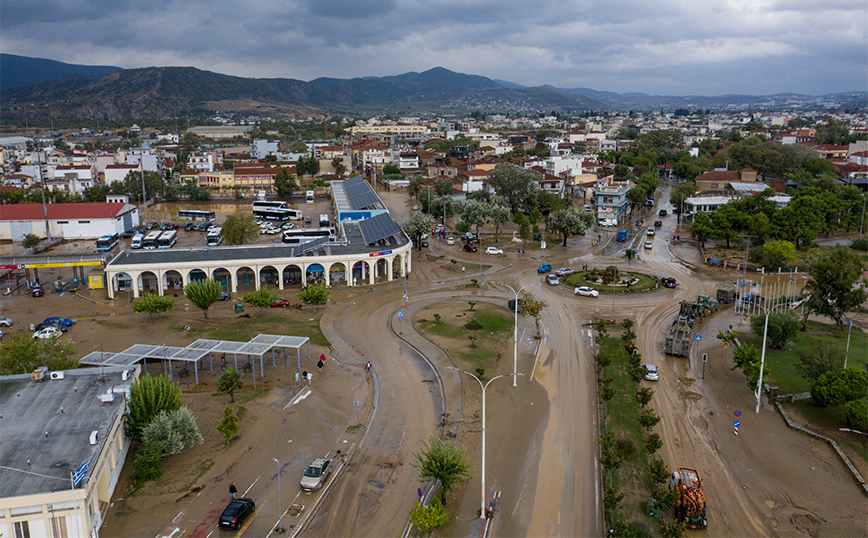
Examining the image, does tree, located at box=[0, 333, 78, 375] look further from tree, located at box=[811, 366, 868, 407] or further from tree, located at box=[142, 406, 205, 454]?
tree, located at box=[811, 366, 868, 407]

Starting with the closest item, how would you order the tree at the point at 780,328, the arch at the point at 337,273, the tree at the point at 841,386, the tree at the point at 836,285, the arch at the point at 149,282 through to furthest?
1. the tree at the point at 841,386
2. the tree at the point at 780,328
3. the tree at the point at 836,285
4. the arch at the point at 149,282
5. the arch at the point at 337,273

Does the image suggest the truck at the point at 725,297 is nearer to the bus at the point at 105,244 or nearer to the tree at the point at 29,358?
the tree at the point at 29,358

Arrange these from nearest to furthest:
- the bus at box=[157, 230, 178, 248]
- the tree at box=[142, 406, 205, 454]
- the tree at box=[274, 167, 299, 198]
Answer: the tree at box=[142, 406, 205, 454] < the bus at box=[157, 230, 178, 248] < the tree at box=[274, 167, 299, 198]

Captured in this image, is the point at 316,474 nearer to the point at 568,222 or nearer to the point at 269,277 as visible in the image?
the point at 269,277

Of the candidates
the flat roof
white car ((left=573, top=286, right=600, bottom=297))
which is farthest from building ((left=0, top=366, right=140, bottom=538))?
white car ((left=573, top=286, right=600, bottom=297))

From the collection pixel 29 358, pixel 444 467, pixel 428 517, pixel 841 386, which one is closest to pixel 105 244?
pixel 29 358

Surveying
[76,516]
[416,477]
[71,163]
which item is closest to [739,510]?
[416,477]

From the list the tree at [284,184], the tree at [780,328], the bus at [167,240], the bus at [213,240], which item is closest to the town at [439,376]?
the tree at [780,328]

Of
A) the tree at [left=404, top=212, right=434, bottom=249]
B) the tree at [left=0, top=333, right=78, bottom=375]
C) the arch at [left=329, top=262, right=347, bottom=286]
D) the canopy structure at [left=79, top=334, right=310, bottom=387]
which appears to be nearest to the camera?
the tree at [left=0, top=333, right=78, bottom=375]
